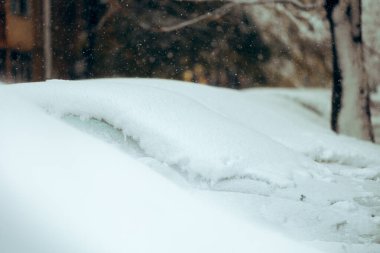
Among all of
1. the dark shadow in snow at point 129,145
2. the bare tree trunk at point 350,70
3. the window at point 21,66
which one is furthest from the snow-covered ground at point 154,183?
the window at point 21,66

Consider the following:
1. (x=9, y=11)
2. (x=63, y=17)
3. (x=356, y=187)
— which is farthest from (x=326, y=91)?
(x=356, y=187)

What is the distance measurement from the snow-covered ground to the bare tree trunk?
415 cm

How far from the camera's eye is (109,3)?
35.5 ft

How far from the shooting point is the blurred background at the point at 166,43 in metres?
10.9

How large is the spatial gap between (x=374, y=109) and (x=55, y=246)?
32.0 feet

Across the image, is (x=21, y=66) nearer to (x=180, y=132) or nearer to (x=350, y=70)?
(x=350, y=70)

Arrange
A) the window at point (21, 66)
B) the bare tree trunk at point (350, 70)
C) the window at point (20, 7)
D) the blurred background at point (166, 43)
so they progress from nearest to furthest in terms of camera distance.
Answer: the bare tree trunk at point (350, 70)
the blurred background at point (166, 43)
the window at point (21, 66)
the window at point (20, 7)

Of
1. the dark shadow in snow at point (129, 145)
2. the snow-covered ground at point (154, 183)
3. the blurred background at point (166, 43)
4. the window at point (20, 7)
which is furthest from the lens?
the window at point (20, 7)

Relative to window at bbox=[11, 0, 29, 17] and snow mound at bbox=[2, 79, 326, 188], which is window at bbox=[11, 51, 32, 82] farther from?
snow mound at bbox=[2, 79, 326, 188]

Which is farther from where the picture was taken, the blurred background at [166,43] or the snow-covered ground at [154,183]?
the blurred background at [166,43]

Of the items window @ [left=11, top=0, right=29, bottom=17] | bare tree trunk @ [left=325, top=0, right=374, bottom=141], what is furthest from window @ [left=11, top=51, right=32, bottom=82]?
bare tree trunk @ [left=325, top=0, right=374, bottom=141]

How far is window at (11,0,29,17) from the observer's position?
1202cm

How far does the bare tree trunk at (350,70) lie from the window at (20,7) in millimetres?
7655

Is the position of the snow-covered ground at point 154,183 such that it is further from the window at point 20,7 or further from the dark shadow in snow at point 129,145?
the window at point 20,7
